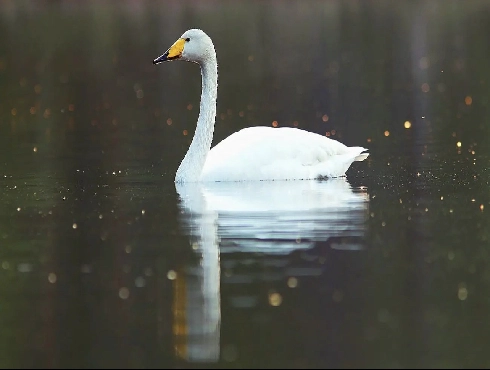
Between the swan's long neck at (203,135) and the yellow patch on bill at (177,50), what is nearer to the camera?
the swan's long neck at (203,135)

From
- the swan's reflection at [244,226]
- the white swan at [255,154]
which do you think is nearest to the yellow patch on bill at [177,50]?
the white swan at [255,154]

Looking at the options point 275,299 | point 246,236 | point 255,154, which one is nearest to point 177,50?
point 255,154

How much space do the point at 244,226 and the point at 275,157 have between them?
333cm

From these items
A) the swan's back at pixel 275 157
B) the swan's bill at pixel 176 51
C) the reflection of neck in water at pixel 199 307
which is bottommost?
the reflection of neck in water at pixel 199 307

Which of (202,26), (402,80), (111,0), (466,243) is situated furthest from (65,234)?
(111,0)

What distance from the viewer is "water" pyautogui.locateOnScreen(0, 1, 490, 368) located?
7.50 meters

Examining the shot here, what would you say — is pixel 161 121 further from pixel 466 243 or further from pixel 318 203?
pixel 466 243

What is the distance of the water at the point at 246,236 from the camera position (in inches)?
295

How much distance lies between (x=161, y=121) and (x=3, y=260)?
12.3 meters

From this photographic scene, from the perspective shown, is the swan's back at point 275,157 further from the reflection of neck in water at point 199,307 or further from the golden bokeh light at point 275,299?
the golden bokeh light at point 275,299

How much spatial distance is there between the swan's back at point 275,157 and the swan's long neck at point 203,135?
100 millimetres

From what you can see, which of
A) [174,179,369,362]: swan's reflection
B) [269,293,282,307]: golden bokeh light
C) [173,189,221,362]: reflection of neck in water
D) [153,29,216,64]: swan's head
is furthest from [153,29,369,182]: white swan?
[269,293,282,307]: golden bokeh light

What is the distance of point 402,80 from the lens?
27875mm

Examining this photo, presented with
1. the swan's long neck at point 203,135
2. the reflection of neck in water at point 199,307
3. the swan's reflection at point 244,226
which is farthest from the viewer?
the swan's long neck at point 203,135
